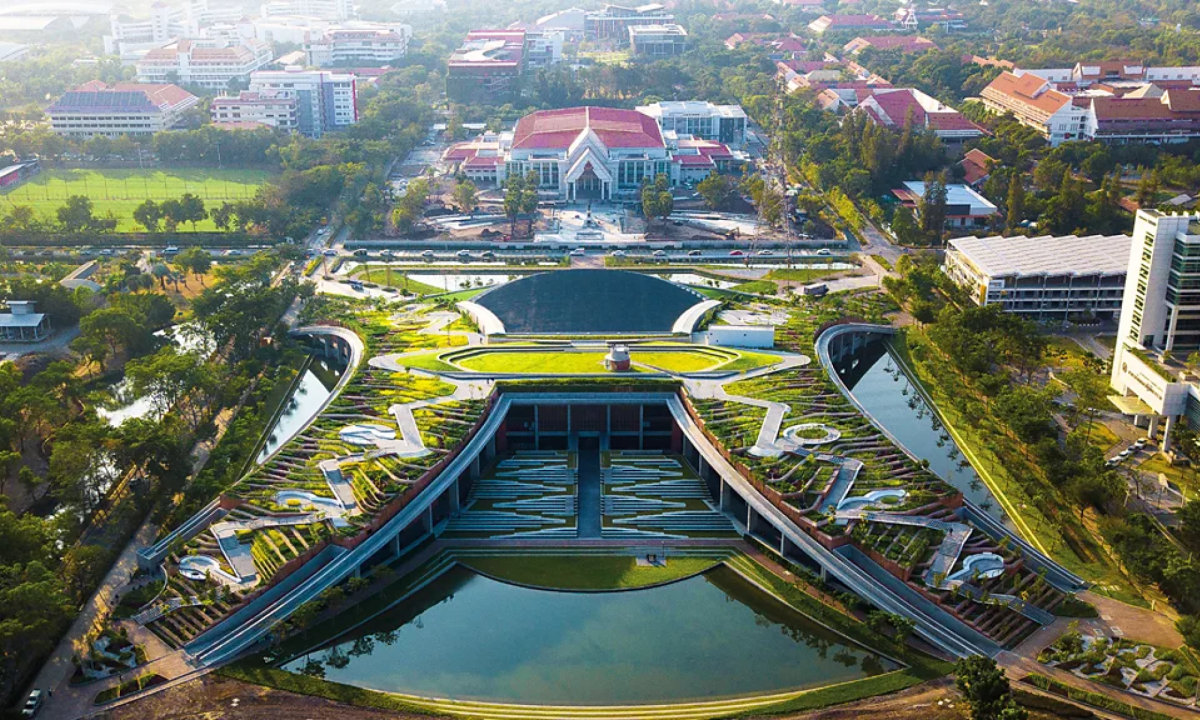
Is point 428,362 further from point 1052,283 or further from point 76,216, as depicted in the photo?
point 76,216

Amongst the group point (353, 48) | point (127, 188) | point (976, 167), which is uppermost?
point (353, 48)

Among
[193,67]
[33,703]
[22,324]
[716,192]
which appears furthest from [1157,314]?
[193,67]

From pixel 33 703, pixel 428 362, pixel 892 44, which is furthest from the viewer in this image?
pixel 892 44

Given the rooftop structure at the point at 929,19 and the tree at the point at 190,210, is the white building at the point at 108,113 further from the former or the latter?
the rooftop structure at the point at 929,19

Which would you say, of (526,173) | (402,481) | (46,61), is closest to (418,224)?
(526,173)

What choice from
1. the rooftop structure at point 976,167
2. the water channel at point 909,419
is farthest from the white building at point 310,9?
the water channel at point 909,419

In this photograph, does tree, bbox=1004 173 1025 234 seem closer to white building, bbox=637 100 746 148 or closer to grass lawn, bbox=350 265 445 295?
white building, bbox=637 100 746 148

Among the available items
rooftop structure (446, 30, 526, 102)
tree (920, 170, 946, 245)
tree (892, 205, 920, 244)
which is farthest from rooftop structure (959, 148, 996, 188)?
rooftop structure (446, 30, 526, 102)
